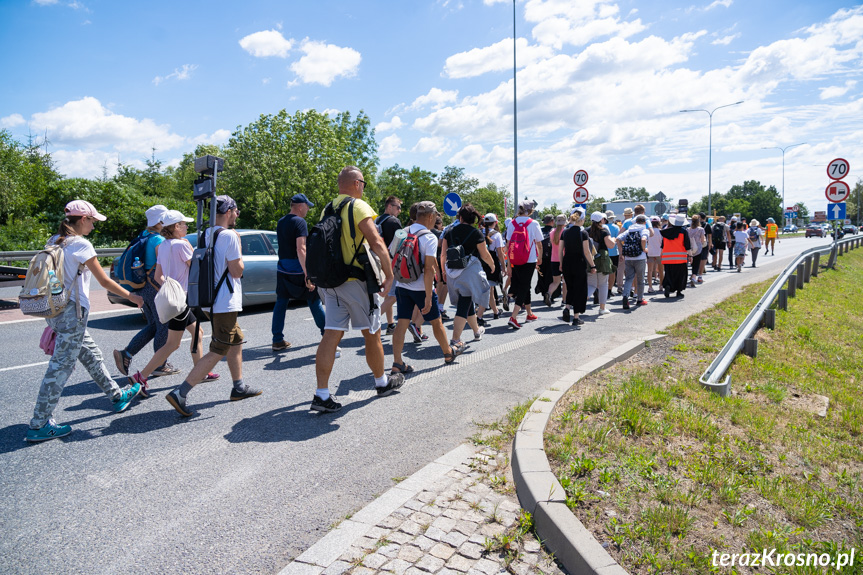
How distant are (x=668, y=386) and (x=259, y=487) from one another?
355 cm

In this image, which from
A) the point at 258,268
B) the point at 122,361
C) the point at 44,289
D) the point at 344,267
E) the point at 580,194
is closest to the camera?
the point at 44,289

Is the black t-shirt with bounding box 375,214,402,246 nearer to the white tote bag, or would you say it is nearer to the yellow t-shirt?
the yellow t-shirt

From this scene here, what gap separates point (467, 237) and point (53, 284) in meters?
4.30

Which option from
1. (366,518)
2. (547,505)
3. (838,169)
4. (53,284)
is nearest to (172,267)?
(53,284)

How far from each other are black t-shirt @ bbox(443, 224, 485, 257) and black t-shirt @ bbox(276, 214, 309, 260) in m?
1.88

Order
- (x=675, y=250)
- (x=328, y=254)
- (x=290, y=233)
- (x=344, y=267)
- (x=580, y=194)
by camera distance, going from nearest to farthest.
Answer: (x=328, y=254) → (x=344, y=267) → (x=290, y=233) → (x=675, y=250) → (x=580, y=194)

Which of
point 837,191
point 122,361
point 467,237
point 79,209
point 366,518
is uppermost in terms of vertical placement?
point 837,191

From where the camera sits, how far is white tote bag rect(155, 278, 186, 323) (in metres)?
4.63

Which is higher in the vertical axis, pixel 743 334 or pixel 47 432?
pixel 743 334

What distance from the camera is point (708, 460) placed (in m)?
3.51

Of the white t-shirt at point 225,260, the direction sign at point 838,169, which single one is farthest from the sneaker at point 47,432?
the direction sign at point 838,169

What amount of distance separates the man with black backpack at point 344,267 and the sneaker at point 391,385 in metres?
0.55

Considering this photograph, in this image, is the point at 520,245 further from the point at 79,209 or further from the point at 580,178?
the point at 580,178

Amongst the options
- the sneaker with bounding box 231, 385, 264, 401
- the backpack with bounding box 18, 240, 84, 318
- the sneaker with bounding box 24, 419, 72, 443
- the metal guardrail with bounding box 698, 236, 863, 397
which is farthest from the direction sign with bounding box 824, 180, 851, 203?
the sneaker with bounding box 24, 419, 72, 443
